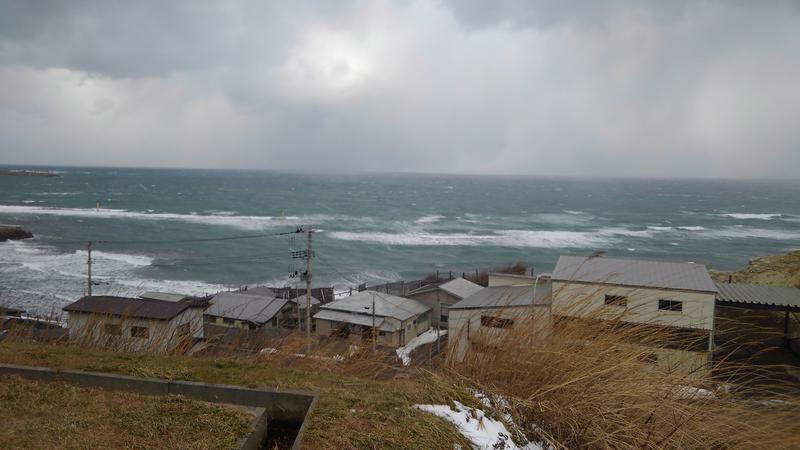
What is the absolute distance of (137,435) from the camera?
2.86 metres

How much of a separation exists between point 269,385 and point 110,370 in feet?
4.40

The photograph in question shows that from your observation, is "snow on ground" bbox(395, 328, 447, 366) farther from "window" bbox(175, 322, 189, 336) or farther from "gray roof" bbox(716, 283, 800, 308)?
"window" bbox(175, 322, 189, 336)

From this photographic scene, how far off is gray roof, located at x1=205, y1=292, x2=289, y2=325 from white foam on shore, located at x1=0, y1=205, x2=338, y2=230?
31939 mm

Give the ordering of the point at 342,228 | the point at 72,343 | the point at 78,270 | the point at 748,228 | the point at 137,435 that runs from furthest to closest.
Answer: the point at 748,228, the point at 342,228, the point at 78,270, the point at 72,343, the point at 137,435

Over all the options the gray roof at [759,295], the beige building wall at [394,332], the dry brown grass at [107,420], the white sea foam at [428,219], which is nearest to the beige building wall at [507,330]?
the dry brown grass at [107,420]

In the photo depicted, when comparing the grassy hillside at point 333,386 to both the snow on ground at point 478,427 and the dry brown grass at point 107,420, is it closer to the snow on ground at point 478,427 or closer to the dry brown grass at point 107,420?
the snow on ground at point 478,427

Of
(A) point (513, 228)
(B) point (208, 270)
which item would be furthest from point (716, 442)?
(A) point (513, 228)

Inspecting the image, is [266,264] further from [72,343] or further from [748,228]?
[748,228]

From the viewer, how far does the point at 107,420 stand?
3029 millimetres

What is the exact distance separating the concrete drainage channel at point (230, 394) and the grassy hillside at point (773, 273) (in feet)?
69.8

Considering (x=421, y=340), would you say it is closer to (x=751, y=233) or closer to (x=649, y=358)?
(x=649, y=358)

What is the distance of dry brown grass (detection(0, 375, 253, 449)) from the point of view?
109 inches

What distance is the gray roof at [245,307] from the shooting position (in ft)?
68.1

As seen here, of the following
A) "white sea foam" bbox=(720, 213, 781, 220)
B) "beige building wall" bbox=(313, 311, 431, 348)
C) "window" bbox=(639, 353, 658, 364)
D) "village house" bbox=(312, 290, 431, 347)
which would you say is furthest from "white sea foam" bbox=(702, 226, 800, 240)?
"window" bbox=(639, 353, 658, 364)
